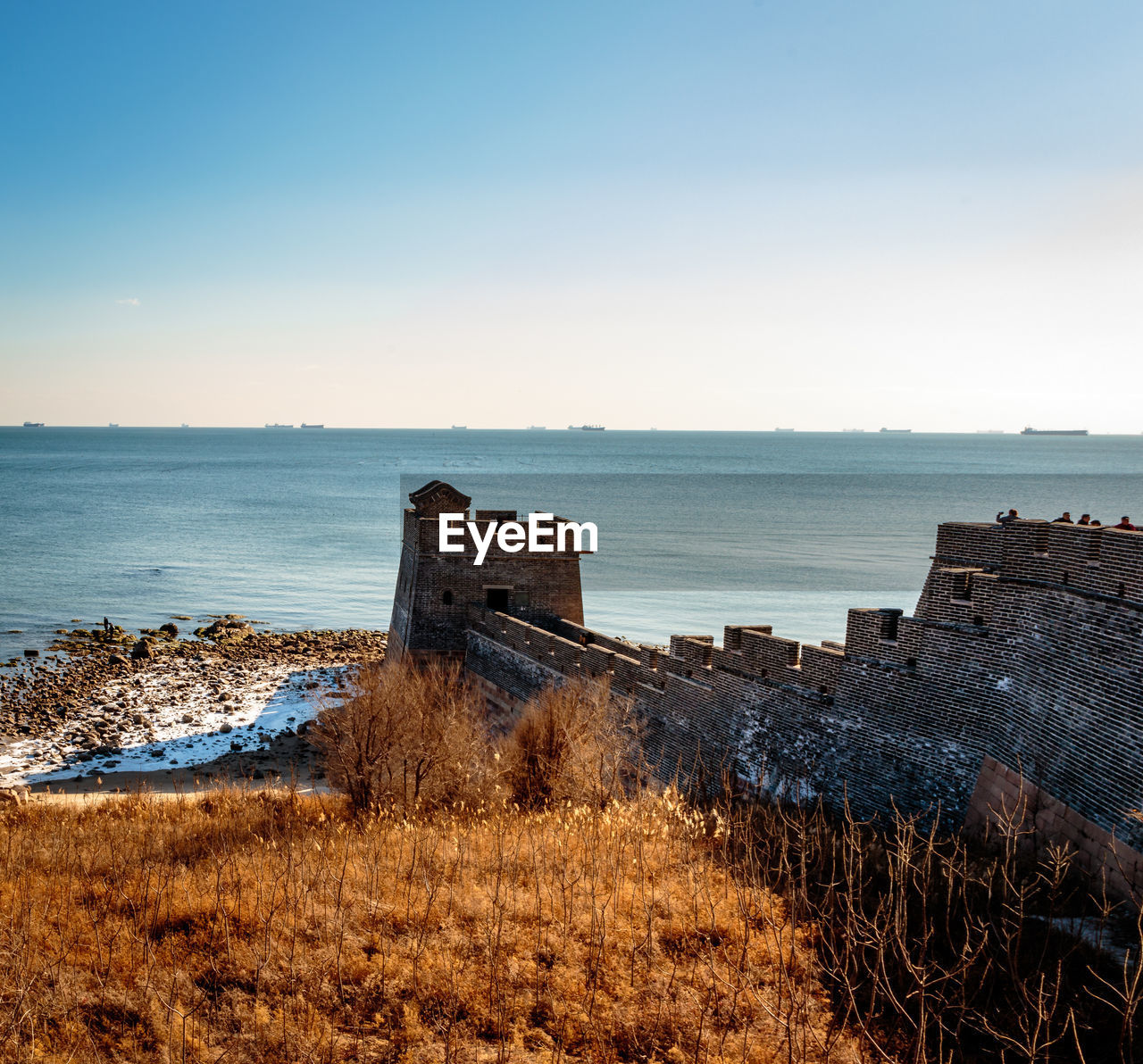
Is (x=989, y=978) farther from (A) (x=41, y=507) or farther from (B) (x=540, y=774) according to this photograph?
(A) (x=41, y=507)

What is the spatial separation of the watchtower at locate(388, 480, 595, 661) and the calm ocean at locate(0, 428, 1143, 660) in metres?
18.3

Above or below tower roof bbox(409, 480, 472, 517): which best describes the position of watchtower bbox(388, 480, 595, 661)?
below

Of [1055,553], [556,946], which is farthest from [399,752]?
[1055,553]

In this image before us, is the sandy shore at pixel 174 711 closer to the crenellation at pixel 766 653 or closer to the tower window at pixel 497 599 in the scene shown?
the tower window at pixel 497 599

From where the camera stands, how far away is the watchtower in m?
25.6

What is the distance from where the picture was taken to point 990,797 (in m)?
10.6

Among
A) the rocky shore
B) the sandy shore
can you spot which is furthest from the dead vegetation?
the rocky shore

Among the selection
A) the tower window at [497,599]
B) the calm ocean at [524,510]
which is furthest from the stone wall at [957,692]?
the calm ocean at [524,510]

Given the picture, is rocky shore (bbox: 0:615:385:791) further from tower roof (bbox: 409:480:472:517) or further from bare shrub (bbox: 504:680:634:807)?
tower roof (bbox: 409:480:472:517)

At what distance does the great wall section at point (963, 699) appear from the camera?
31.0ft

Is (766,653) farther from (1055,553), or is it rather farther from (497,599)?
(497,599)

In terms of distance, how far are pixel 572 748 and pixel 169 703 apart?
76.0ft

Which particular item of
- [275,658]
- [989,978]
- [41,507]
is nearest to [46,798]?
[989,978]

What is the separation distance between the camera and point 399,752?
14.8 meters
